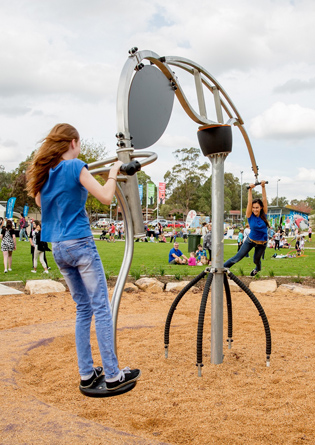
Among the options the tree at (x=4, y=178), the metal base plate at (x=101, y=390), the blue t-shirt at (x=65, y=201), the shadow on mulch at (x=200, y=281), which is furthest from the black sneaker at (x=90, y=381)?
the tree at (x=4, y=178)

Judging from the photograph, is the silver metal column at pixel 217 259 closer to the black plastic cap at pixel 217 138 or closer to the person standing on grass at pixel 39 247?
the black plastic cap at pixel 217 138

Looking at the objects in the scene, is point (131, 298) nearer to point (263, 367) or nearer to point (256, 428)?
point (263, 367)

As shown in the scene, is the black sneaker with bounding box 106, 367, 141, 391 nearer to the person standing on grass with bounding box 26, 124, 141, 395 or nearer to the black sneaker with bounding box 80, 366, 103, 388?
the person standing on grass with bounding box 26, 124, 141, 395

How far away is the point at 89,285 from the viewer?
252cm

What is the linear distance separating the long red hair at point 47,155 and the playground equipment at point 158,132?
1.04 ft

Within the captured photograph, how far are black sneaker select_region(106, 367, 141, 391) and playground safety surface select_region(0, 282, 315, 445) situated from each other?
8.6 inches

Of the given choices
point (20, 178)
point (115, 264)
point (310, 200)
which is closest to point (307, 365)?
point (115, 264)

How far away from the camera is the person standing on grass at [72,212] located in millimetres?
2434

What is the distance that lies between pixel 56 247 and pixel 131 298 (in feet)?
16.7

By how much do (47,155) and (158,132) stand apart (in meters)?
1.20

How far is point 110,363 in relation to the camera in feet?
8.42

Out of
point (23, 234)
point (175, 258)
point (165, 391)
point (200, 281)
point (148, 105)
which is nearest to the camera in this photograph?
point (165, 391)

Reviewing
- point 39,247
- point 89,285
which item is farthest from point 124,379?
point 39,247

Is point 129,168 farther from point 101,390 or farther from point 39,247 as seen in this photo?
point 39,247
